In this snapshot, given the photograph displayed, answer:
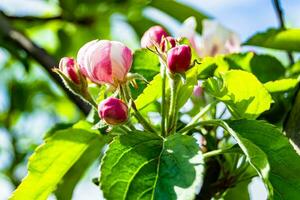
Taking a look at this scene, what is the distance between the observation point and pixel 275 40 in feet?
4.48

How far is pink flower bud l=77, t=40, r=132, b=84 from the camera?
3.15 ft

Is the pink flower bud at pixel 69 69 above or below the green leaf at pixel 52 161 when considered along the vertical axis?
above

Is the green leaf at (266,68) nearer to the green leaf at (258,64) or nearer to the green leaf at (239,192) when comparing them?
the green leaf at (258,64)

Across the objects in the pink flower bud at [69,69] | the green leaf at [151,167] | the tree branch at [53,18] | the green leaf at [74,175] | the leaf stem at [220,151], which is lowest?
the green leaf at [74,175]

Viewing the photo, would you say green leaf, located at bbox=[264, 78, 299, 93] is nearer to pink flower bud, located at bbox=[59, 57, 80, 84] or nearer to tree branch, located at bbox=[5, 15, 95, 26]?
pink flower bud, located at bbox=[59, 57, 80, 84]

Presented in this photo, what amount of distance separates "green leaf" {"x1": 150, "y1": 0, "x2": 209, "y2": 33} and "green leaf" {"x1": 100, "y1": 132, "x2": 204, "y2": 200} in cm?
89

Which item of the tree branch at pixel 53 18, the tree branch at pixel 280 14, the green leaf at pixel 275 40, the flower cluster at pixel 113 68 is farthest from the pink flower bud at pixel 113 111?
the tree branch at pixel 53 18

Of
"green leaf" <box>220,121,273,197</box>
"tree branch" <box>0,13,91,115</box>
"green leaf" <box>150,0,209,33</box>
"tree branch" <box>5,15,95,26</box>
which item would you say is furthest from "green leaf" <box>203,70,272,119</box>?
"tree branch" <box>5,15,95,26</box>

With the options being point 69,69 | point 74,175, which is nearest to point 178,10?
point 74,175

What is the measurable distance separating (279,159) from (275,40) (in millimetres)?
481

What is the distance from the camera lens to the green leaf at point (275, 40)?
1.35 metres

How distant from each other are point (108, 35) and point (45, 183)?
1210 mm

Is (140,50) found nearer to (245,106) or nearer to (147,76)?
(147,76)

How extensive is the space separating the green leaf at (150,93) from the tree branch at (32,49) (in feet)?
1.62
